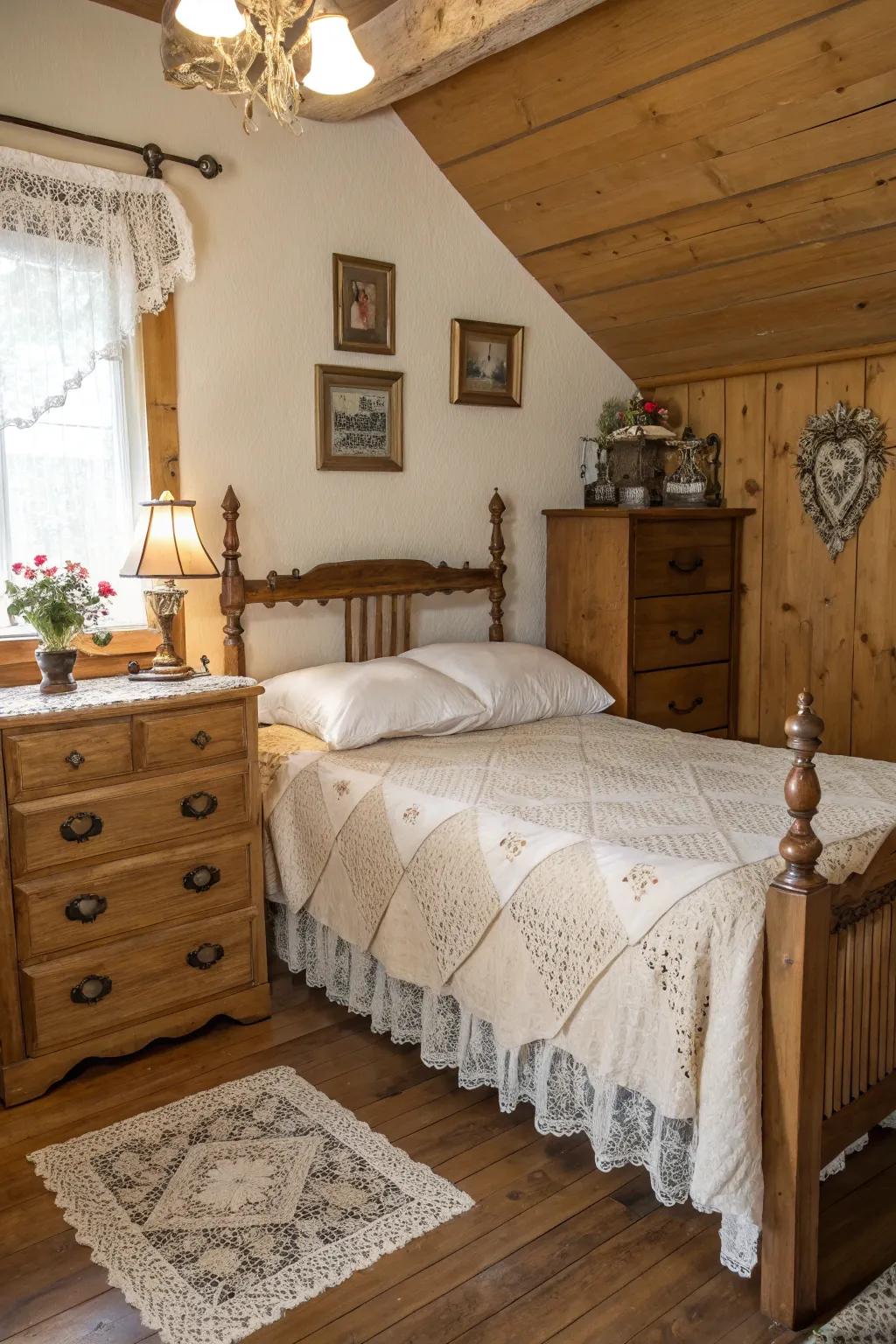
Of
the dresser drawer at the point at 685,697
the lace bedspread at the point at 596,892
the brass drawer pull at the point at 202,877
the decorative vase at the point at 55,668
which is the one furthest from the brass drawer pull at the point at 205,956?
the dresser drawer at the point at 685,697

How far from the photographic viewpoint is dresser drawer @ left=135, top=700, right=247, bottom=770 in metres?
2.42

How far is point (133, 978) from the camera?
244cm

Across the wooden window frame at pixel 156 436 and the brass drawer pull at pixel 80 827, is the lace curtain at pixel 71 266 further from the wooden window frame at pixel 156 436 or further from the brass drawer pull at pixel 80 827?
the brass drawer pull at pixel 80 827

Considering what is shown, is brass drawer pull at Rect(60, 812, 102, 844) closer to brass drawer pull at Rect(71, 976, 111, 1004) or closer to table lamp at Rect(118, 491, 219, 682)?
brass drawer pull at Rect(71, 976, 111, 1004)

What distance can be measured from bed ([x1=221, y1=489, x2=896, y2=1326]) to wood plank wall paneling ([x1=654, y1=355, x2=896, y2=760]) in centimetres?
93

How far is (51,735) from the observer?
2273 mm

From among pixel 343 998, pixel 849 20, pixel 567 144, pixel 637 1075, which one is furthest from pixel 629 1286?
pixel 567 144

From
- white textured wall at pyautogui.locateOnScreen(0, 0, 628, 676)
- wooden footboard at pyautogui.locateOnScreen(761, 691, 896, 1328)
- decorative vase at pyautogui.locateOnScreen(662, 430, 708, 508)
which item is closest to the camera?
wooden footboard at pyautogui.locateOnScreen(761, 691, 896, 1328)

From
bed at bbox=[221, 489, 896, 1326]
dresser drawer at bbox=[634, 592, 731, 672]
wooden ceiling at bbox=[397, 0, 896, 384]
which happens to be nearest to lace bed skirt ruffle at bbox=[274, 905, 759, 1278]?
bed at bbox=[221, 489, 896, 1326]

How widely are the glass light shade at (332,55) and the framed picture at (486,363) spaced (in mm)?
1817

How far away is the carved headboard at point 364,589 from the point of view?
3107 mm

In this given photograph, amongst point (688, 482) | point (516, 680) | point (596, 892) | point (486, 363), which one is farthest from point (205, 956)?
point (688, 482)

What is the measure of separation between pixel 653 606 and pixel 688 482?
558 mm

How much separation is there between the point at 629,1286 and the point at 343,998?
1.17 meters
